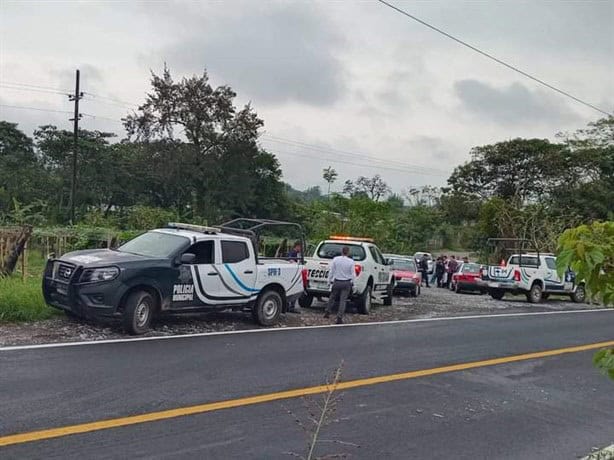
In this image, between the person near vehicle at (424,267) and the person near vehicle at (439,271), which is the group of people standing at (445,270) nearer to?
the person near vehicle at (439,271)

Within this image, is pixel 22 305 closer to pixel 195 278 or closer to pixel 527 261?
pixel 195 278

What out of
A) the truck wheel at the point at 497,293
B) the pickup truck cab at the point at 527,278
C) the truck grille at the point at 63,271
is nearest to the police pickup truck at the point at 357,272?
the truck grille at the point at 63,271

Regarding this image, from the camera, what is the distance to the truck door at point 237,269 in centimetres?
1277

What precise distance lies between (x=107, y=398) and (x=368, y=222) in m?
35.3

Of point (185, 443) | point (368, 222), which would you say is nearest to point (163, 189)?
point (368, 222)

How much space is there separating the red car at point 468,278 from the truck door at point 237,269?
17763 millimetres

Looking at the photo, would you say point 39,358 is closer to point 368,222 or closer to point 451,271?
point 451,271

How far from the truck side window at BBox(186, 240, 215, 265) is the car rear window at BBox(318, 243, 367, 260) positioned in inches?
226

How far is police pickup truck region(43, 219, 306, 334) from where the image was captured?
10820mm

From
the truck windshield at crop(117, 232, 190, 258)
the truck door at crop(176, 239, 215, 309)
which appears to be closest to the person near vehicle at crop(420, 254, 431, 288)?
the truck door at crop(176, 239, 215, 309)

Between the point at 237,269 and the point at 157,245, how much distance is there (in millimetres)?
1622

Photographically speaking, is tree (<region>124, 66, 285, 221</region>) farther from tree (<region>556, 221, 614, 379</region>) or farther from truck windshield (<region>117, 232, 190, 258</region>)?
tree (<region>556, 221, 614, 379</region>)

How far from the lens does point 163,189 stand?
56438 millimetres

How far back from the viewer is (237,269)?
42.7 ft
